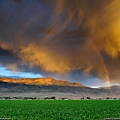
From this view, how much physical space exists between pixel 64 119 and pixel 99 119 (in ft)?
13.4

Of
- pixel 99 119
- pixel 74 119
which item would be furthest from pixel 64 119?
pixel 99 119

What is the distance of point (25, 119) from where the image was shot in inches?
1289

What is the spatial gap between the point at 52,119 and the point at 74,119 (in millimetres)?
2662

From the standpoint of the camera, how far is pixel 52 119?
33.8m

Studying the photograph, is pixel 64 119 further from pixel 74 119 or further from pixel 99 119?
pixel 99 119

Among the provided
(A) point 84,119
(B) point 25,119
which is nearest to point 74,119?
(A) point 84,119

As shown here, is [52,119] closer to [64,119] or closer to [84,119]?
[64,119]

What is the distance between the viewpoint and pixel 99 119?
33781mm

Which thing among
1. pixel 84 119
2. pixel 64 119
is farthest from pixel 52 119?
pixel 84 119

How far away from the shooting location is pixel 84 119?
3331 centimetres

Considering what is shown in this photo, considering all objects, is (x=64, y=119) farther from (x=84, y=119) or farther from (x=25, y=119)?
(x=25, y=119)

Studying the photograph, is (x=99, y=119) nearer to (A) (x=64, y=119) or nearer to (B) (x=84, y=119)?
(B) (x=84, y=119)

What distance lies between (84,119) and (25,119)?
6.76 metres

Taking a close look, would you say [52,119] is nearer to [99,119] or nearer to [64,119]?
[64,119]
